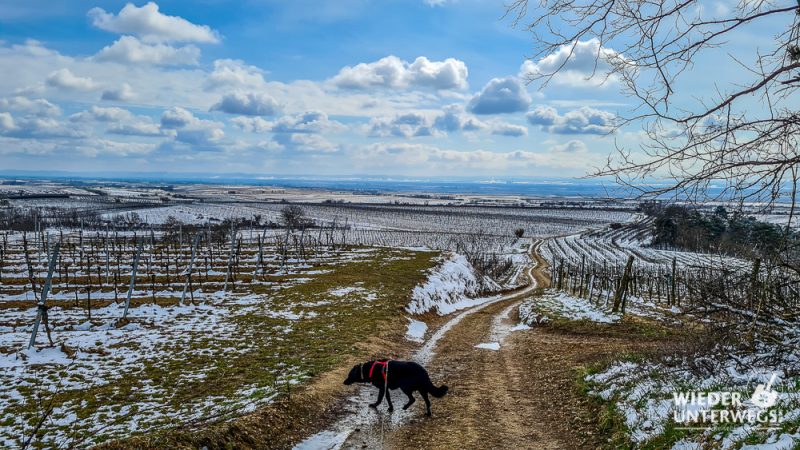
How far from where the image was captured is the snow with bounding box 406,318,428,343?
18.0 meters

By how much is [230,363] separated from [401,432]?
242 inches

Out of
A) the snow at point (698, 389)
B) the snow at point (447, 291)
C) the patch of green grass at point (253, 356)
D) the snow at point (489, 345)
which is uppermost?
the snow at point (698, 389)

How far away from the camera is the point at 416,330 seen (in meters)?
19.6

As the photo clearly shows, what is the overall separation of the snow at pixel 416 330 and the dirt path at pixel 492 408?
67.2 inches

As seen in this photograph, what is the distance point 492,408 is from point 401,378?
2072 mm

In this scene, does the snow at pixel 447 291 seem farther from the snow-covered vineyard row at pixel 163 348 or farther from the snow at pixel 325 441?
the snow at pixel 325 441

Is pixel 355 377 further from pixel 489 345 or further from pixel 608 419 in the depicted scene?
pixel 489 345

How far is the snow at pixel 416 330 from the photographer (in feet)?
59.1

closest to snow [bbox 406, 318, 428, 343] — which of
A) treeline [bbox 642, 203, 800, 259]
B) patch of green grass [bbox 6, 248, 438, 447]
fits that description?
patch of green grass [bbox 6, 248, 438, 447]

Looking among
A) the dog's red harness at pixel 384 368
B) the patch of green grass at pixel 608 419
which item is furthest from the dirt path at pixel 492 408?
the dog's red harness at pixel 384 368

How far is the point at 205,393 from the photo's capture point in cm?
1005

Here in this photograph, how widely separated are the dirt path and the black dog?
43 cm

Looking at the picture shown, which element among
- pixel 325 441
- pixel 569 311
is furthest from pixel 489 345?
pixel 325 441

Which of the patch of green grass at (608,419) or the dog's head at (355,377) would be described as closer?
the patch of green grass at (608,419)
